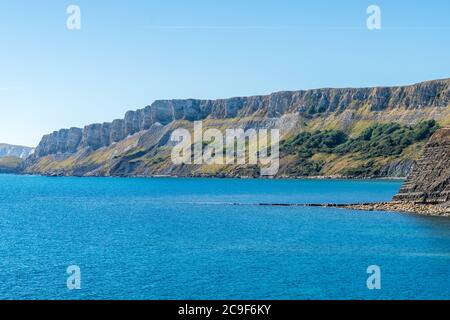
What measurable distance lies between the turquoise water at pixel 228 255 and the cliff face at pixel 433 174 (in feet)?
24.1

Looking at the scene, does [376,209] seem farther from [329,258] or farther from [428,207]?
[329,258]

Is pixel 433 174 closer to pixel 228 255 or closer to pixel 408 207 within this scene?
pixel 408 207

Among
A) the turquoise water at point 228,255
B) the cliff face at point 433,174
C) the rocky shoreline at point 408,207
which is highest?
the cliff face at point 433,174

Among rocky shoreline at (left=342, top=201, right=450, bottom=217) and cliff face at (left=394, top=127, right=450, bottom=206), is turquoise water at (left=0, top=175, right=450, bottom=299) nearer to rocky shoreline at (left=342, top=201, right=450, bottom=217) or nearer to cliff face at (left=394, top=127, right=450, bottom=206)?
rocky shoreline at (left=342, top=201, right=450, bottom=217)

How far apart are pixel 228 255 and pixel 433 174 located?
5709 cm

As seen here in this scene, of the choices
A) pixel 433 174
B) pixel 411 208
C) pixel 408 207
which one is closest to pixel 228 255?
pixel 411 208

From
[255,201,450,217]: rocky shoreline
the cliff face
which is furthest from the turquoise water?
the cliff face

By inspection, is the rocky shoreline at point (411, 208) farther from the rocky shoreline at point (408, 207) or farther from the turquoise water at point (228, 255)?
the turquoise water at point (228, 255)

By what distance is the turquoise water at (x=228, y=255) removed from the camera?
58.9 meters

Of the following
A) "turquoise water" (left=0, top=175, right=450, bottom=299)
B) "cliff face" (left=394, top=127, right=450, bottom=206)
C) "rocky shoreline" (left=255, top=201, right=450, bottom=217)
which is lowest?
"turquoise water" (left=0, top=175, right=450, bottom=299)

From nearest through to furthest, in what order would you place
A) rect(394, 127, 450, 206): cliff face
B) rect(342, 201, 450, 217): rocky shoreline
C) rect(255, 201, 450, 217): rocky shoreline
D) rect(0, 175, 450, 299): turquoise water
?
rect(0, 175, 450, 299): turquoise water < rect(342, 201, 450, 217): rocky shoreline < rect(255, 201, 450, 217): rocky shoreline < rect(394, 127, 450, 206): cliff face

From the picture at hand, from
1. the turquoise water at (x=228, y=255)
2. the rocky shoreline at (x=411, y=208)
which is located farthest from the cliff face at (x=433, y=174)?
the turquoise water at (x=228, y=255)

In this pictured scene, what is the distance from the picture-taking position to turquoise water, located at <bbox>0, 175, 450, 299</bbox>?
58875 millimetres

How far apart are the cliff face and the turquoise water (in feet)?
24.1
